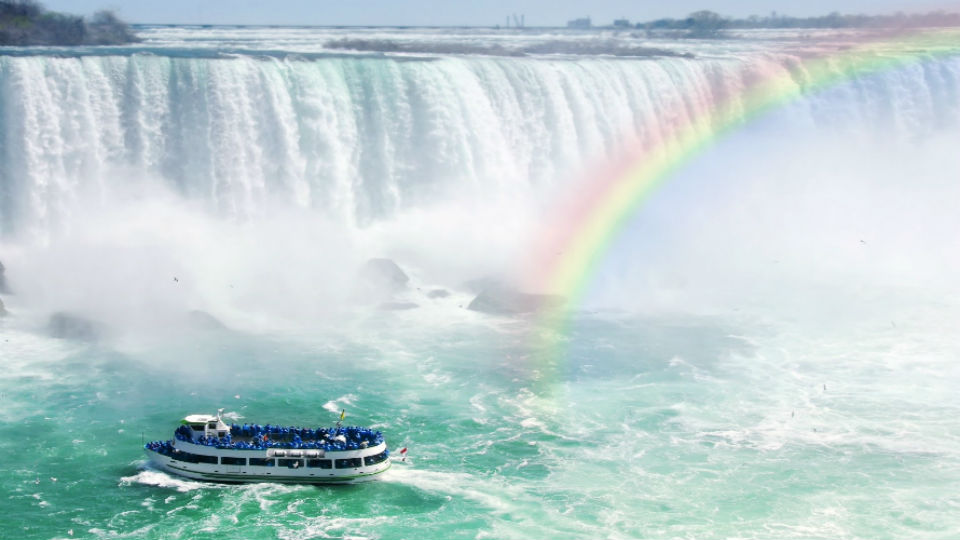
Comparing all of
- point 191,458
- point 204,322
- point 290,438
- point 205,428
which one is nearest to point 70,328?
point 204,322

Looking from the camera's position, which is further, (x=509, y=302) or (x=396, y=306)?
(x=509, y=302)

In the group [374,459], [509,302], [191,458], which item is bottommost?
[374,459]

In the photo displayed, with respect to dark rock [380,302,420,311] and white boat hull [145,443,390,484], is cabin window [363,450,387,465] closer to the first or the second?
white boat hull [145,443,390,484]

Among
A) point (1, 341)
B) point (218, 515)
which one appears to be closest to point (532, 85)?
point (1, 341)

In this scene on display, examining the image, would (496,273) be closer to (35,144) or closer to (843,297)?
(843,297)

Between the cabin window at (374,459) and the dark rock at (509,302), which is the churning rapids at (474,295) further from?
the dark rock at (509,302)

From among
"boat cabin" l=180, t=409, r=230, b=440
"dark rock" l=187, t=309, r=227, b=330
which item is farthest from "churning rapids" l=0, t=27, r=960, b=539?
"boat cabin" l=180, t=409, r=230, b=440

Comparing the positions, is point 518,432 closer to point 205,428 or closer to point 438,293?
point 205,428
